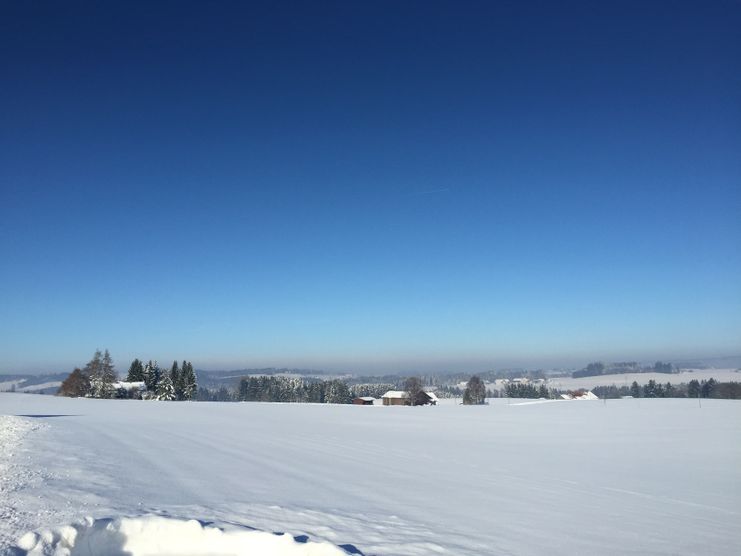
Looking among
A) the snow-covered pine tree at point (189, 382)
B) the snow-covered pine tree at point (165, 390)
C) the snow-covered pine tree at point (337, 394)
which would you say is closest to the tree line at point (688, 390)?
the snow-covered pine tree at point (337, 394)

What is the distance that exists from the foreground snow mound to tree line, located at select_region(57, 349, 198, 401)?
69759 millimetres

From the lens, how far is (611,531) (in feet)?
22.9

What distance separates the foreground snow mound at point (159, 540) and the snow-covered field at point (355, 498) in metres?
0.02

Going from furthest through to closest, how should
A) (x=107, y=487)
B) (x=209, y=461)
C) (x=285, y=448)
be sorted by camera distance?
(x=285, y=448) < (x=209, y=461) < (x=107, y=487)

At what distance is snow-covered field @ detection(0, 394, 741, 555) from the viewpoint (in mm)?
5430

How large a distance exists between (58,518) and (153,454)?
7.39m

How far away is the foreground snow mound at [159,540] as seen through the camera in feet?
16.1

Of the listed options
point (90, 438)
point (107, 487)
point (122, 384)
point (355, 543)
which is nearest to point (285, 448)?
point (90, 438)

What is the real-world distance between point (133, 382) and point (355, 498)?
7638 cm

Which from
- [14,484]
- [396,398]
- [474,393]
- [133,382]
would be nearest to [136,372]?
[133,382]

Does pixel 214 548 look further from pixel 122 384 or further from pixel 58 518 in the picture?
pixel 122 384

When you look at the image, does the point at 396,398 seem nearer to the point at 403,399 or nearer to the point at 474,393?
the point at 403,399

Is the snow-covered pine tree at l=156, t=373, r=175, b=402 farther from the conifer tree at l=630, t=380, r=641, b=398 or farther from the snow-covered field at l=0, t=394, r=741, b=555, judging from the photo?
the conifer tree at l=630, t=380, r=641, b=398

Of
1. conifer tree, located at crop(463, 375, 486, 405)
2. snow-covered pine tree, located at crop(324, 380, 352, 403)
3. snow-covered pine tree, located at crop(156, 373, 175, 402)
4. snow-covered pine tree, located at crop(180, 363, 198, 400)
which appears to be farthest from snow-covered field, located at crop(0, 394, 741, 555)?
snow-covered pine tree, located at crop(324, 380, 352, 403)
